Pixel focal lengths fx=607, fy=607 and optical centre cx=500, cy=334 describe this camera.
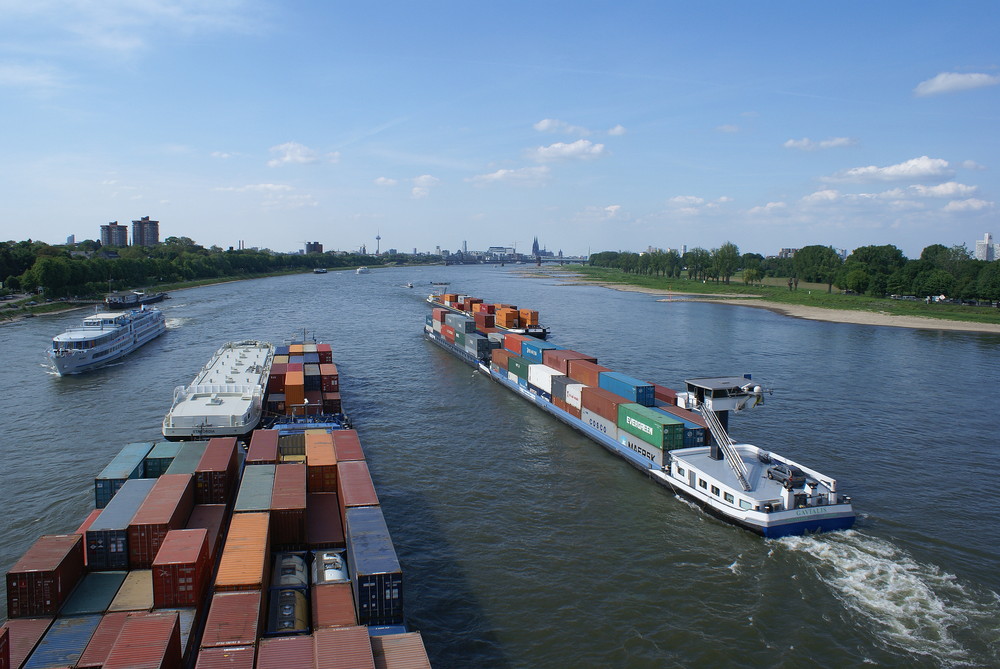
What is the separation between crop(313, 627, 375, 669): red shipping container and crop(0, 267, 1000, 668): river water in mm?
5388

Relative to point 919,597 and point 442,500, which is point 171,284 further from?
point 919,597

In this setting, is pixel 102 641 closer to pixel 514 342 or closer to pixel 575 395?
pixel 575 395

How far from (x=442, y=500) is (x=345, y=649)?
15985 millimetres

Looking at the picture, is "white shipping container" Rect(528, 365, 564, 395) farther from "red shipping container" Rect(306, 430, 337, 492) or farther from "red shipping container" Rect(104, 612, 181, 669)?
"red shipping container" Rect(104, 612, 181, 669)

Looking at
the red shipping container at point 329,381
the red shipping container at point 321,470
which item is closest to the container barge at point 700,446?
the red shipping container at point 329,381

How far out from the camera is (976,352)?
260 ft

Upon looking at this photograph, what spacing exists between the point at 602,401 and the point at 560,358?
10406mm

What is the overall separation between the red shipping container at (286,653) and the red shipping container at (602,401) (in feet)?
82.7

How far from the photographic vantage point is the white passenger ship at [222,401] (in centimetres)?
3425

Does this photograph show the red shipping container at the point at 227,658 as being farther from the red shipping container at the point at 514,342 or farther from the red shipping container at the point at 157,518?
the red shipping container at the point at 514,342

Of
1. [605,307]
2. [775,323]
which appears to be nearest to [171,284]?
[605,307]

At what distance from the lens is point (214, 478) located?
24.8m

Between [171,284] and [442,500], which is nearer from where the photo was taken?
[442,500]

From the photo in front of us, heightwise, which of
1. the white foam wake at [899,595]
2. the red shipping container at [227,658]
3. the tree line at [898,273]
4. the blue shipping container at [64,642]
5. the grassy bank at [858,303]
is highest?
the tree line at [898,273]
